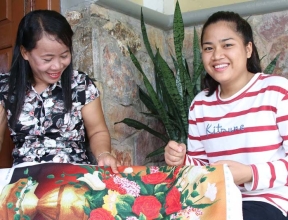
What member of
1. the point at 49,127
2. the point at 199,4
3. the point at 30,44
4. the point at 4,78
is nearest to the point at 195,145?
the point at 49,127

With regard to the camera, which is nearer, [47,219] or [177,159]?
[47,219]

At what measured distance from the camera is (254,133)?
4.71ft

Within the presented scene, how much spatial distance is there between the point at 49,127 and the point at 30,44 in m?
0.33

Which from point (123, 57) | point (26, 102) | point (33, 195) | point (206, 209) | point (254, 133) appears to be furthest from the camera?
point (123, 57)

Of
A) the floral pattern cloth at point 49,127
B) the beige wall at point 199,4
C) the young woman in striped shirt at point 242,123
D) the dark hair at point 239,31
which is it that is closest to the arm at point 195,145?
the young woman in striped shirt at point 242,123

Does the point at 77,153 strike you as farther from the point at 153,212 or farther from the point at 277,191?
the point at 277,191

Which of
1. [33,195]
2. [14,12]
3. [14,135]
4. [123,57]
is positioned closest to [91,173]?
[33,195]

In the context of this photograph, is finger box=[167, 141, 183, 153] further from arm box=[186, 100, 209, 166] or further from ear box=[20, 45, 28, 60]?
ear box=[20, 45, 28, 60]

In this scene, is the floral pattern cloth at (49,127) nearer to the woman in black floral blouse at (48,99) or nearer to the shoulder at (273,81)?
the woman in black floral blouse at (48,99)

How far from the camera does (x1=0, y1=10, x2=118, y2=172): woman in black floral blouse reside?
1747mm

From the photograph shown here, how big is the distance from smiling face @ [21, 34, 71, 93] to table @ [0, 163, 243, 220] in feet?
1.54

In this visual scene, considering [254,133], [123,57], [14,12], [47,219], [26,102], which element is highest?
[14,12]

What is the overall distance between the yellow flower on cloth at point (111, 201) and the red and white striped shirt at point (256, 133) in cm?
34

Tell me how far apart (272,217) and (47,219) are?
24.4 inches
